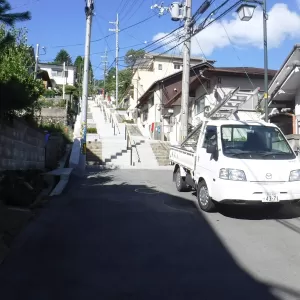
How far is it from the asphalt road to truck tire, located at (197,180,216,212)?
0.55 ft

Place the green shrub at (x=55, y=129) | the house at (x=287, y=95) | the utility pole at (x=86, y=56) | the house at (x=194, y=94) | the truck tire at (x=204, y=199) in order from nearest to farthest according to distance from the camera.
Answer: the truck tire at (x=204, y=199), the house at (x=287, y=95), the utility pole at (x=86, y=56), the green shrub at (x=55, y=129), the house at (x=194, y=94)

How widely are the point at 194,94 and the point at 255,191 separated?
22212 mm

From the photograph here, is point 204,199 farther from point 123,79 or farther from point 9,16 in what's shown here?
point 123,79

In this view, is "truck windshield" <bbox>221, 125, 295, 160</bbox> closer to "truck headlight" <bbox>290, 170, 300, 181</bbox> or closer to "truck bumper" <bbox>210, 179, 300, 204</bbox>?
"truck headlight" <bbox>290, 170, 300, 181</bbox>

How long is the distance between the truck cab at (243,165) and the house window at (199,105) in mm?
16977

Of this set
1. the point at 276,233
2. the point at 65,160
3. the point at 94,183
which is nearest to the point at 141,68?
the point at 65,160

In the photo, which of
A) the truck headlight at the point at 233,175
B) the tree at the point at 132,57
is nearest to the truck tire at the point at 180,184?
the truck headlight at the point at 233,175

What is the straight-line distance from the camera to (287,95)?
15586mm

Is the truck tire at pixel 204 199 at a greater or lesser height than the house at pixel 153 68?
lesser

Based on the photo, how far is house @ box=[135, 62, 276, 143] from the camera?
24.1 m

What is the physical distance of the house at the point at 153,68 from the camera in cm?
4412

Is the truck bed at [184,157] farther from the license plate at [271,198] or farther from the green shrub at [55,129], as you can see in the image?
the green shrub at [55,129]

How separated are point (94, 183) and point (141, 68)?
120ft

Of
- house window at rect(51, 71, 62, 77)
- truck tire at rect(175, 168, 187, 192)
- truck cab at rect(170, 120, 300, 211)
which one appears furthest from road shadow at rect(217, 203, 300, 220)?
house window at rect(51, 71, 62, 77)
